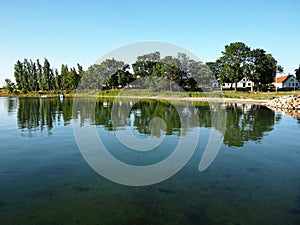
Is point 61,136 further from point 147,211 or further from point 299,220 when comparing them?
point 299,220

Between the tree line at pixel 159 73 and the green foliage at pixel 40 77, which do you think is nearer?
the tree line at pixel 159 73

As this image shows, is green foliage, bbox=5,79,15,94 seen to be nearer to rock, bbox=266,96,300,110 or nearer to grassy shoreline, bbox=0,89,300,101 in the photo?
grassy shoreline, bbox=0,89,300,101

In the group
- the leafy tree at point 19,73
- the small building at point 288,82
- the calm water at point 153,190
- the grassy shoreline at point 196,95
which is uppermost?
the leafy tree at point 19,73

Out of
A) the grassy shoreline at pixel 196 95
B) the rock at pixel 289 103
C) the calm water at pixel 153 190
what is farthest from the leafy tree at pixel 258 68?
the calm water at pixel 153 190

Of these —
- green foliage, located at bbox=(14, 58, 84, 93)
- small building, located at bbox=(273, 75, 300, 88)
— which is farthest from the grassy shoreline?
small building, located at bbox=(273, 75, 300, 88)

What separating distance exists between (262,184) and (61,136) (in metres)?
12.2

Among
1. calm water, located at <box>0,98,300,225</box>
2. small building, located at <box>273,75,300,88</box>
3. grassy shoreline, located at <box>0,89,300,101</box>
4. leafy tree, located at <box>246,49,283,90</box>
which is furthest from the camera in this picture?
small building, located at <box>273,75,300,88</box>

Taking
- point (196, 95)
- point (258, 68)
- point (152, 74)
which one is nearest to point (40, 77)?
point (152, 74)

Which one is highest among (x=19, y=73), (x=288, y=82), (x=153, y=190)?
(x=19, y=73)

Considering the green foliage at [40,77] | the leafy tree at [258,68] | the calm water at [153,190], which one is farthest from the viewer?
the green foliage at [40,77]

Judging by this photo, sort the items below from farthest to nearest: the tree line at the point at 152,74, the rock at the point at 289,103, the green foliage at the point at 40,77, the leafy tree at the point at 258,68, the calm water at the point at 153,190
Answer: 1. the green foliage at the point at 40,77
2. the tree line at the point at 152,74
3. the leafy tree at the point at 258,68
4. the rock at the point at 289,103
5. the calm water at the point at 153,190

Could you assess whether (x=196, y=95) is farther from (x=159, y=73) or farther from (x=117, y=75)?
(x=117, y=75)

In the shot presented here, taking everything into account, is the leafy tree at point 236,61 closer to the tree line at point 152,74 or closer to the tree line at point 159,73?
the tree line at point 159,73

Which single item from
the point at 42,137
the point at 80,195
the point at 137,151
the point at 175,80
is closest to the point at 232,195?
the point at 80,195
